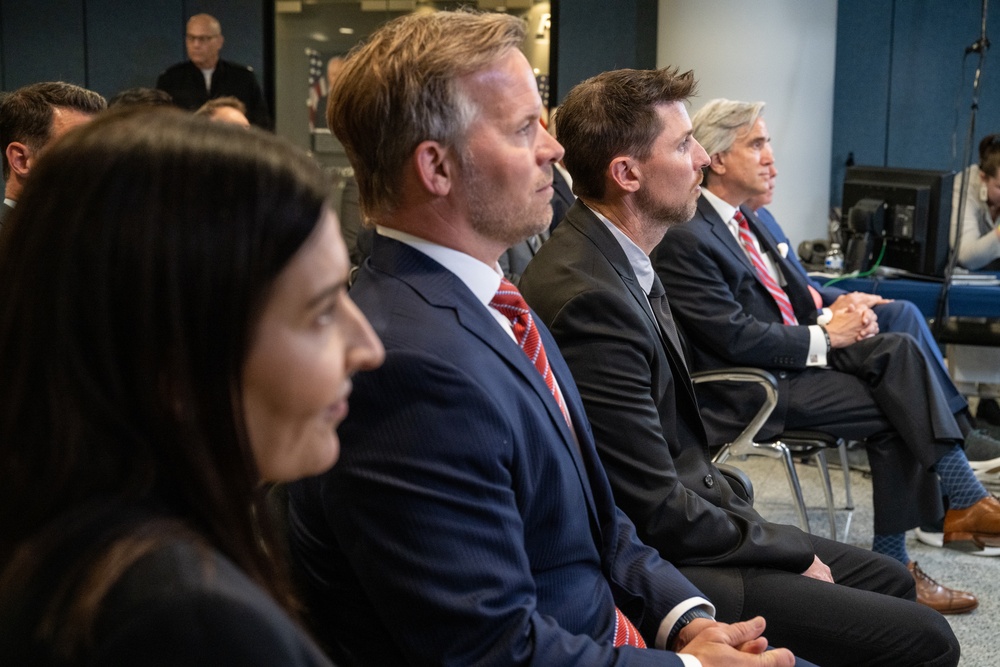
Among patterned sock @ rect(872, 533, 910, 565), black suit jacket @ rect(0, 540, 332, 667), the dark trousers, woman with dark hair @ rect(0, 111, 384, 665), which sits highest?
woman with dark hair @ rect(0, 111, 384, 665)

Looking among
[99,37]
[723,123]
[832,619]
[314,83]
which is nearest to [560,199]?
[723,123]

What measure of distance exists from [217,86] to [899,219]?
15.2 feet

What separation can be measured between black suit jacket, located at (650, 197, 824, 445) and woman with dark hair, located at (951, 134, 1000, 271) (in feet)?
4.52

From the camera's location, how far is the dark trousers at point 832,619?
1802mm

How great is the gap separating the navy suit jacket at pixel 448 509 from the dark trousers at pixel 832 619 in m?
0.39

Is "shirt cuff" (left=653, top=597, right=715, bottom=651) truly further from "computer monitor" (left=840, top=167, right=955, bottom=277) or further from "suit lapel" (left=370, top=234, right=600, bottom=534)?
"computer monitor" (left=840, top=167, right=955, bottom=277)

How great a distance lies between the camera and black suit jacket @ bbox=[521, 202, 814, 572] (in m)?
1.85

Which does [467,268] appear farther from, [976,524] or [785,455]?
[976,524]

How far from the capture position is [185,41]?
25.1ft

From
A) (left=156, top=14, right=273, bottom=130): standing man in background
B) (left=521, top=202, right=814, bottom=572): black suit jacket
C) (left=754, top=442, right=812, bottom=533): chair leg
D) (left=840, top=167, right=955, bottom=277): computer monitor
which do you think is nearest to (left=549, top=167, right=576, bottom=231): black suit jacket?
(left=840, top=167, right=955, bottom=277): computer monitor

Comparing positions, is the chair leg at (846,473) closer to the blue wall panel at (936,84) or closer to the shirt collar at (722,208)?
the shirt collar at (722,208)

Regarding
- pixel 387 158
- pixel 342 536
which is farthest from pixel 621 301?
pixel 342 536

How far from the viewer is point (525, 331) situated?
158 cm

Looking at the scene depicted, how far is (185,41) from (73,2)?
78cm
